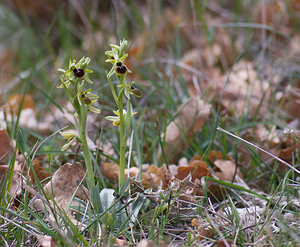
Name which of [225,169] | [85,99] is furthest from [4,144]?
[225,169]

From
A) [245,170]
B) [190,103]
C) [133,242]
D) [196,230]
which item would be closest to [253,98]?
[190,103]

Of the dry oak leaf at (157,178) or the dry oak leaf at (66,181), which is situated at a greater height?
the dry oak leaf at (66,181)

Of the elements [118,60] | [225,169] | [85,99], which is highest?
[118,60]

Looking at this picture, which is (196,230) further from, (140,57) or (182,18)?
(182,18)

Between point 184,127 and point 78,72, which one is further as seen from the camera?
point 184,127

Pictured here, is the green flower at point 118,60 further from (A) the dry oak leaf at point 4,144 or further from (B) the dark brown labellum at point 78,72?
(A) the dry oak leaf at point 4,144

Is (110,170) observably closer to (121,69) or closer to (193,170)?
(193,170)

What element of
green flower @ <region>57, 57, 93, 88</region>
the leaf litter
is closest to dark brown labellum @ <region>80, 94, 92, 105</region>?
green flower @ <region>57, 57, 93, 88</region>

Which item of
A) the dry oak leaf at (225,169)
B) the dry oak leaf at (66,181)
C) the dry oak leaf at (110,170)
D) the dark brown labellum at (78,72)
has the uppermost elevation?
the dark brown labellum at (78,72)

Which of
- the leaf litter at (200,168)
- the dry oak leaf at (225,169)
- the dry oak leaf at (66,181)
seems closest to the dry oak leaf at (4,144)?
the leaf litter at (200,168)

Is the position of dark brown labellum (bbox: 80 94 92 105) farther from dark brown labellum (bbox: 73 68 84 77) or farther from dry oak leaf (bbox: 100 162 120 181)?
dry oak leaf (bbox: 100 162 120 181)
